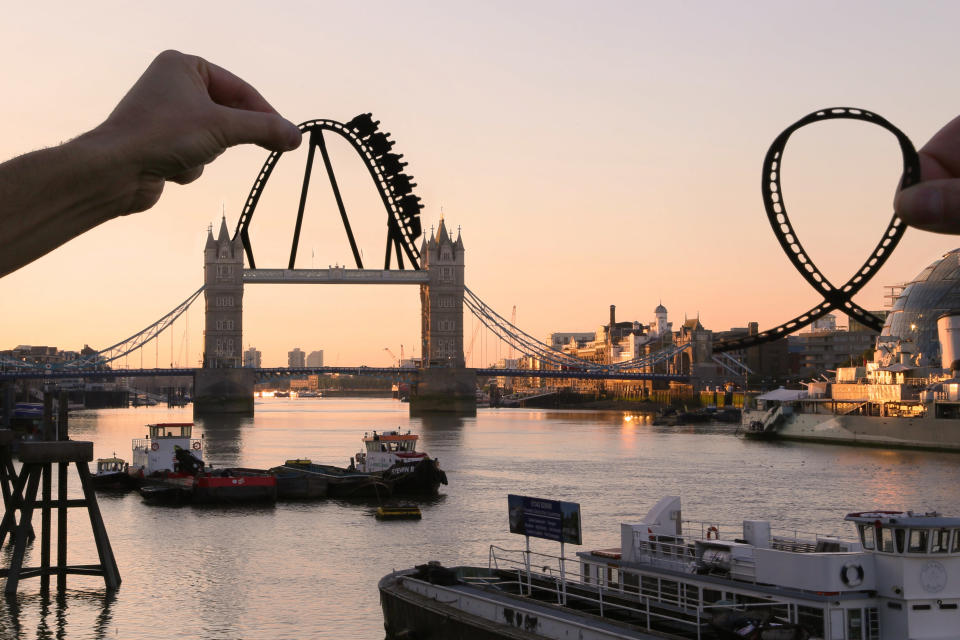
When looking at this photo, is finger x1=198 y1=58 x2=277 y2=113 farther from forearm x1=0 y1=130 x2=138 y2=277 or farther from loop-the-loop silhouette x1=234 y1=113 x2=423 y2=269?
loop-the-loop silhouette x1=234 y1=113 x2=423 y2=269

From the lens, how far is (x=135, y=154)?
2.51 metres

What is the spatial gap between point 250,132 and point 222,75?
0.46 ft

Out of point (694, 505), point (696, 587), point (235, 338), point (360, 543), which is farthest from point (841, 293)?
point (235, 338)

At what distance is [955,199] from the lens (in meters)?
2.22

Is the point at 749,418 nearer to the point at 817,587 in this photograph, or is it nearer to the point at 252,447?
the point at 252,447

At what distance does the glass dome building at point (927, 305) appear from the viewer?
10462cm

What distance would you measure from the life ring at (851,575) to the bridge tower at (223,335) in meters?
122

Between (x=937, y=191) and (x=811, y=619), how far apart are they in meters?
18.6

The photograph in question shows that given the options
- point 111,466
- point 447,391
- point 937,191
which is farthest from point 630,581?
point 447,391

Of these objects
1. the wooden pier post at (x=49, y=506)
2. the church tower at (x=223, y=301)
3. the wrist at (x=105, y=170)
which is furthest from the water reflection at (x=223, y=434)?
the wrist at (x=105, y=170)

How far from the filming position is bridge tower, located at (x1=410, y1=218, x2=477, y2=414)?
140 meters

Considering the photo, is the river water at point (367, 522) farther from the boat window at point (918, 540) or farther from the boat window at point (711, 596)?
the boat window at point (918, 540)

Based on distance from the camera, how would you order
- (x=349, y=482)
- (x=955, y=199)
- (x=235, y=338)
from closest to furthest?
1. (x=955, y=199)
2. (x=349, y=482)
3. (x=235, y=338)

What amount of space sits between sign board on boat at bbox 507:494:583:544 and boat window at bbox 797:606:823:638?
402 centimetres
